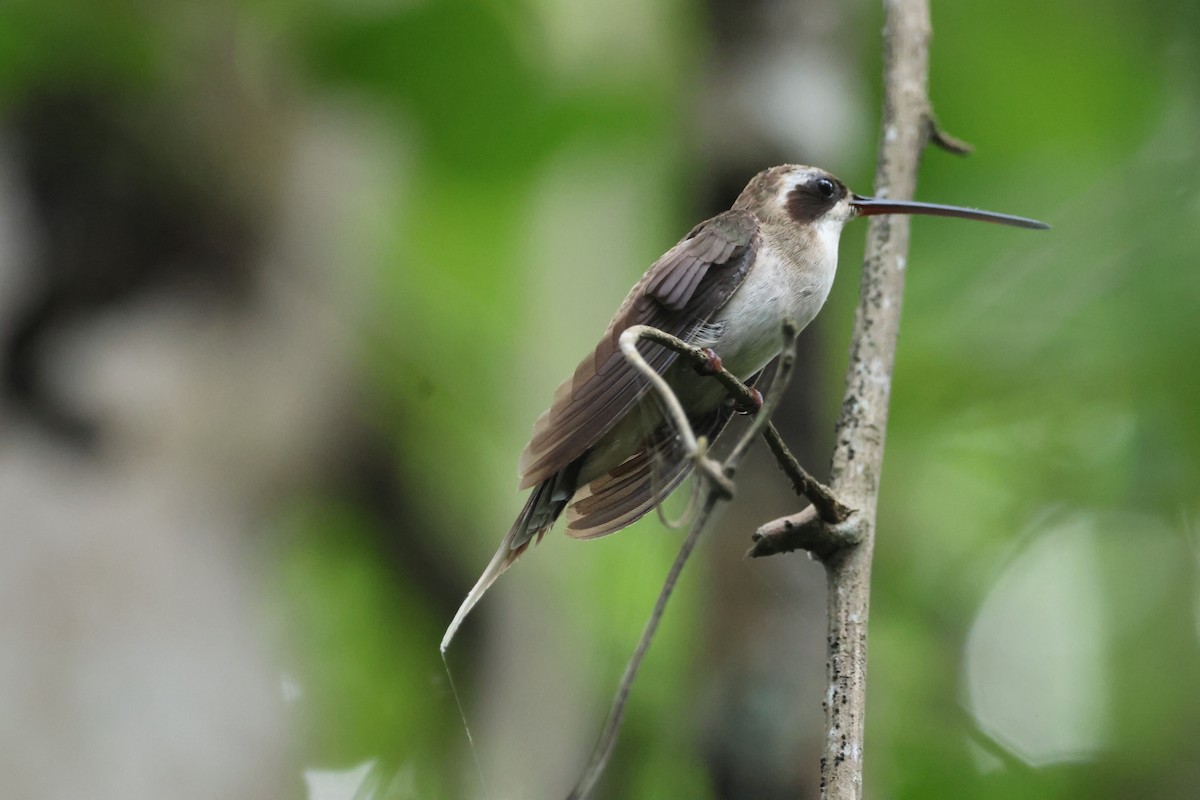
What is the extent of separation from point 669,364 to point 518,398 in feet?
8.45

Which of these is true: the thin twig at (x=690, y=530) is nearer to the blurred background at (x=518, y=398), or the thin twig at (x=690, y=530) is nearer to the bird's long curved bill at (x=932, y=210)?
the bird's long curved bill at (x=932, y=210)

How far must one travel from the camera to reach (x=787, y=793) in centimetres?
355

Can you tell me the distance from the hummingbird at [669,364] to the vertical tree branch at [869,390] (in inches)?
7.5

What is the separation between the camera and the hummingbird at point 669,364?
2.06 m

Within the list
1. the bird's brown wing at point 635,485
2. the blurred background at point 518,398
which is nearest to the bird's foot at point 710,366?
the bird's brown wing at point 635,485

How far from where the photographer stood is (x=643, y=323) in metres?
2.15

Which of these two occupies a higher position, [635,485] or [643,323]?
[643,323]

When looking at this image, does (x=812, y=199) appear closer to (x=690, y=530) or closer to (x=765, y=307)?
(x=765, y=307)

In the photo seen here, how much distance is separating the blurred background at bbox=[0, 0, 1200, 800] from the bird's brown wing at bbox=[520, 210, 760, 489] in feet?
3.44

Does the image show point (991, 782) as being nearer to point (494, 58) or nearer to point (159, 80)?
point (494, 58)

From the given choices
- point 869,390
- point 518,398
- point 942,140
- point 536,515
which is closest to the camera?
point 536,515

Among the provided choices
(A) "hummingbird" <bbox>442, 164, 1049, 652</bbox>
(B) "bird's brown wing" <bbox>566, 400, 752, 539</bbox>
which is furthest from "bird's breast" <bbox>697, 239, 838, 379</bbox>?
(B) "bird's brown wing" <bbox>566, 400, 752, 539</bbox>

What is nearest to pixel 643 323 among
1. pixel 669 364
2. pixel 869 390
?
pixel 669 364

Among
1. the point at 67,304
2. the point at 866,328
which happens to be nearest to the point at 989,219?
the point at 866,328
